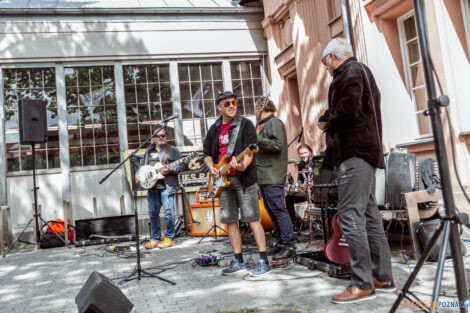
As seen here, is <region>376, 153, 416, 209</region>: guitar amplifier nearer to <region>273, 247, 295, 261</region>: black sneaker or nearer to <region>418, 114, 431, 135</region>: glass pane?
Answer: <region>273, 247, 295, 261</region>: black sneaker

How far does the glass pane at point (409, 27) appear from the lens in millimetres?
6278

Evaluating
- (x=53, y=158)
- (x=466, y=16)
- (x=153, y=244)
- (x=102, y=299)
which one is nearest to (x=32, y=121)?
(x=53, y=158)

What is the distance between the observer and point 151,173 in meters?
6.61

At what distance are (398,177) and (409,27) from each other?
311 centimetres

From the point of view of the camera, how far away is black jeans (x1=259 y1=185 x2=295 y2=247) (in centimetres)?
462

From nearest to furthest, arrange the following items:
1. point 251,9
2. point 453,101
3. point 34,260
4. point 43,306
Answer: point 43,306, point 453,101, point 34,260, point 251,9

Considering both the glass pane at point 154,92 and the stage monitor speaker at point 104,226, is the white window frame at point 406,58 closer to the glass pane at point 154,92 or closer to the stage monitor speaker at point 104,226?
the stage monitor speaker at point 104,226

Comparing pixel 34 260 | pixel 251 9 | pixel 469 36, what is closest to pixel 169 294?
pixel 34 260

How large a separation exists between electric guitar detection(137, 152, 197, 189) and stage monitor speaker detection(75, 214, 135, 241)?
1.55 metres

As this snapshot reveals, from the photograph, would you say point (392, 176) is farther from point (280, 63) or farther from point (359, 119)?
point (280, 63)

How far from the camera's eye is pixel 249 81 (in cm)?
1053

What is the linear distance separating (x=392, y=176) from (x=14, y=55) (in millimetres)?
8329

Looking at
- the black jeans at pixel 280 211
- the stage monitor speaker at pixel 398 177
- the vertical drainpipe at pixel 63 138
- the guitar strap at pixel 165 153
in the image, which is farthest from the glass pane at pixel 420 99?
Result: the vertical drainpipe at pixel 63 138

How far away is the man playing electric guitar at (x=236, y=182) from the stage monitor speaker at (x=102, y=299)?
1589 millimetres
